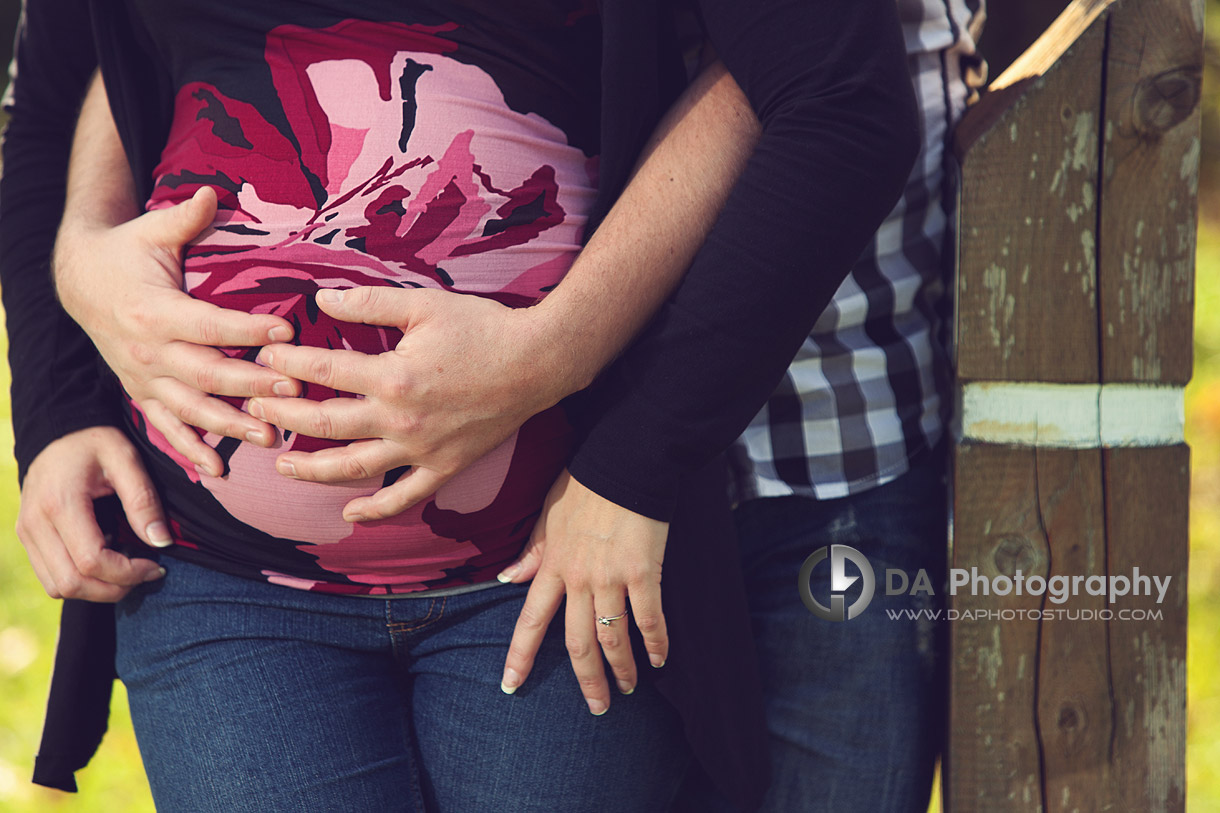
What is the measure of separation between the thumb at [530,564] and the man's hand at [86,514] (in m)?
0.40

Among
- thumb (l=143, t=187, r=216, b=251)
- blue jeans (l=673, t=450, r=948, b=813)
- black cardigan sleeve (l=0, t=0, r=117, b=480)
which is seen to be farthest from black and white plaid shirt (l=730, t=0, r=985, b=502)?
black cardigan sleeve (l=0, t=0, r=117, b=480)

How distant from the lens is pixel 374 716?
1054 millimetres

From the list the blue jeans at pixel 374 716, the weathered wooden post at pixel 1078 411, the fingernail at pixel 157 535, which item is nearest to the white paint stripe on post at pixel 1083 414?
the weathered wooden post at pixel 1078 411

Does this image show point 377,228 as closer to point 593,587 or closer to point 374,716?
point 593,587

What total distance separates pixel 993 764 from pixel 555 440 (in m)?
0.65

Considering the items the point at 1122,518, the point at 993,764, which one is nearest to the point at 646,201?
the point at 1122,518

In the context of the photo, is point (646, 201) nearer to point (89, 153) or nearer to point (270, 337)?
point (270, 337)

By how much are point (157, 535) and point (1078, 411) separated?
106 cm

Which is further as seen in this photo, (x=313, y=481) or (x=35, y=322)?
(x=35, y=322)

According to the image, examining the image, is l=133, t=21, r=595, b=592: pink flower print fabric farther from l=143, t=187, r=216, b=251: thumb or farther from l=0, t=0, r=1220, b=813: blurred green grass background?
l=0, t=0, r=1220, b=813: blurred green grass background

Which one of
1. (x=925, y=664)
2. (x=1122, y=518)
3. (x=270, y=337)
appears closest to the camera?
(x=270, y=337)

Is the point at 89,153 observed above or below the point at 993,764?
above

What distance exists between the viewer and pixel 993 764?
114 cm

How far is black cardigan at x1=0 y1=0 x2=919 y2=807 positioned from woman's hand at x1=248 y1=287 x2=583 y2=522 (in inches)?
4.1
